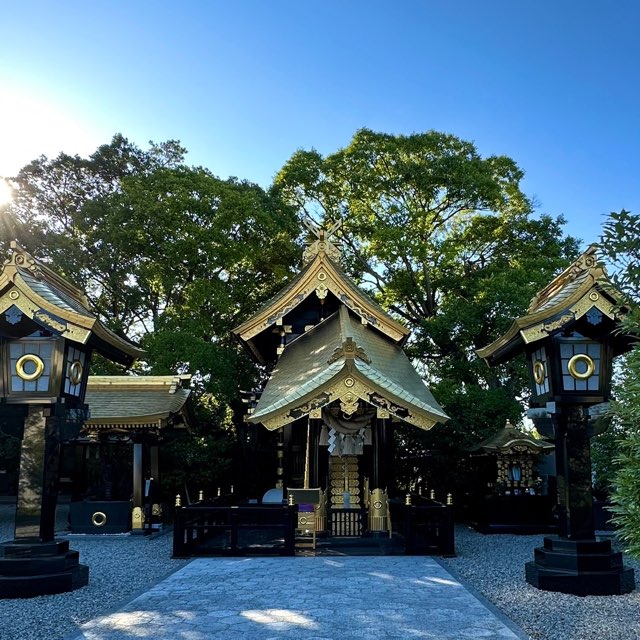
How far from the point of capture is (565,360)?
368 inches

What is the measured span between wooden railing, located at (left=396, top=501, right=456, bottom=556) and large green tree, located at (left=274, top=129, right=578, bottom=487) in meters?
7.50

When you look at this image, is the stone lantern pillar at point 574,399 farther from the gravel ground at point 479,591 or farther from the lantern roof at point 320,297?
the lantern roof at point 320,297

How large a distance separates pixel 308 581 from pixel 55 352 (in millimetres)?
5409

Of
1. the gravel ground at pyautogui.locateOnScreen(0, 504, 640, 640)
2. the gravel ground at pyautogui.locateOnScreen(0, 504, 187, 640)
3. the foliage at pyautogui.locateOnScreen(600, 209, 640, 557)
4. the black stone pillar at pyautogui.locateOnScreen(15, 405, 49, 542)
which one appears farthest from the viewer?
the black stone pillar at pyautogui.locateOnScreen(15, 405, 49, 542)

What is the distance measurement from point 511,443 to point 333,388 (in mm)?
6440

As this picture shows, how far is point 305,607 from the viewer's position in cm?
766

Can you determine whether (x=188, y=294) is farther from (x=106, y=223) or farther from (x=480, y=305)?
(x=480, y=305)

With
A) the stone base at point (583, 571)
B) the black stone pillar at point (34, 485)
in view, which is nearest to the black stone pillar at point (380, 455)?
the stone base at point (583, 571)

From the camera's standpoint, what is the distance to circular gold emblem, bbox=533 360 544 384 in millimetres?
9738

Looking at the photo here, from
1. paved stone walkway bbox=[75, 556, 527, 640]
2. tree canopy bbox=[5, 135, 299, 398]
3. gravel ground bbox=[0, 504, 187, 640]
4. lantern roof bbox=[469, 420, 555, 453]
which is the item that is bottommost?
gravel ground bbox=[0, 504, 187, 640]

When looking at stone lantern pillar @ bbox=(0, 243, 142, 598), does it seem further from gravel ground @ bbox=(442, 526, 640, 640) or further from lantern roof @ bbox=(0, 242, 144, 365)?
gravel ground @ bbox=(442, 526, 640, 640)

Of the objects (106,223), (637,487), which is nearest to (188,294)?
(106,223)

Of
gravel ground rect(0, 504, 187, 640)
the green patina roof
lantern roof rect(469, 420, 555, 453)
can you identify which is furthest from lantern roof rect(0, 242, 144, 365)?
lantern roof rect(469, 420, 555, 453)

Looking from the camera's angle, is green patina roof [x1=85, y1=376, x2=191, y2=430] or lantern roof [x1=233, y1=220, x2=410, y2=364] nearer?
green patina roof [x1=85, y1=376, x2=191, y2=430]
